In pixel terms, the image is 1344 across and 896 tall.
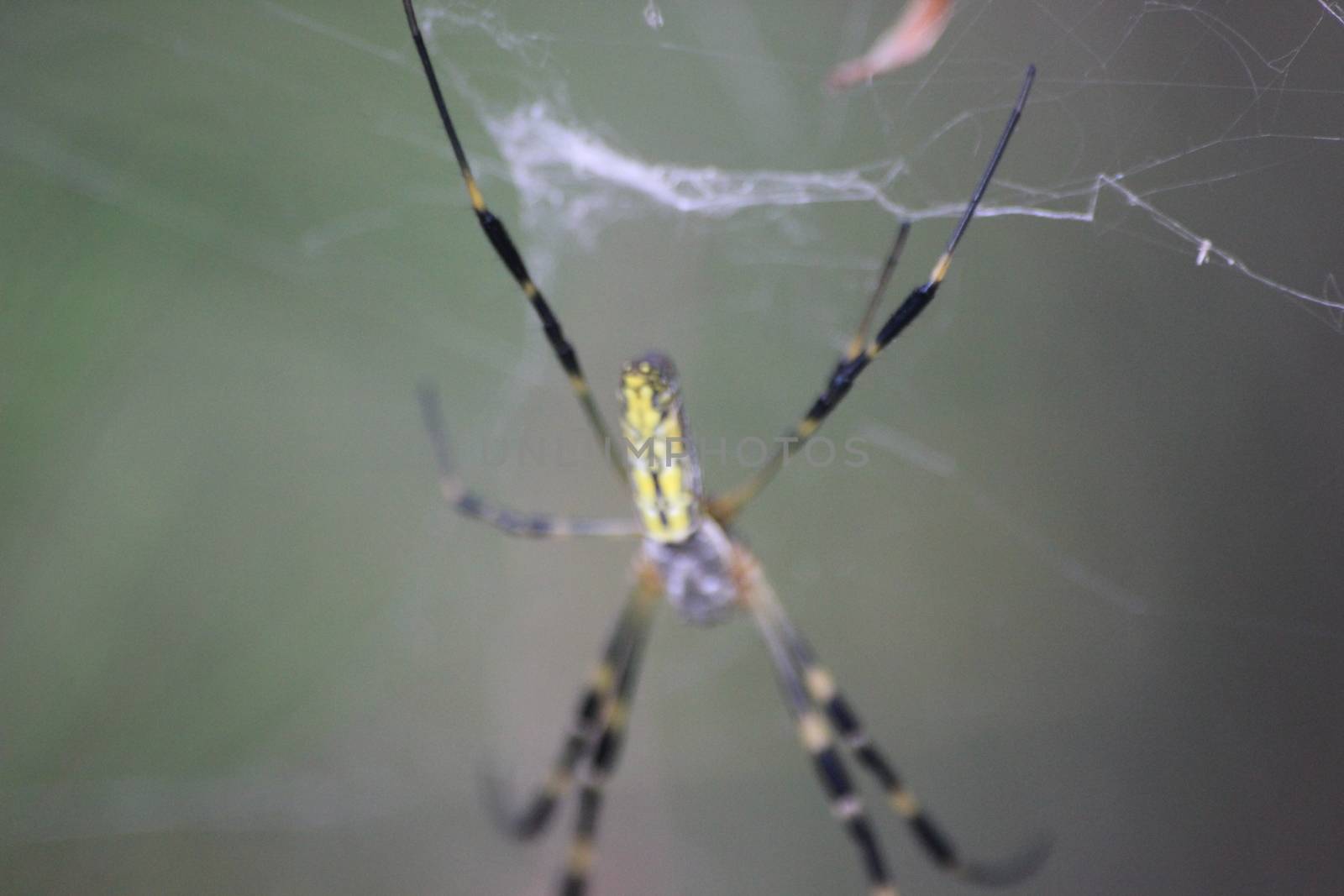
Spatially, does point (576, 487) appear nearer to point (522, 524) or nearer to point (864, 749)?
point (522, 524)

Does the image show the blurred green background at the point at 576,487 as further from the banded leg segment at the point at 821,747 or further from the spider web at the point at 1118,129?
the banded leg segment at the point at 821,747

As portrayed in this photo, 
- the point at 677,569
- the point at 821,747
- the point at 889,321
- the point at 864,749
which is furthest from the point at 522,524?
the point at 889,321

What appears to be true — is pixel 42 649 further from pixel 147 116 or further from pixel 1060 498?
pixel 1060 498

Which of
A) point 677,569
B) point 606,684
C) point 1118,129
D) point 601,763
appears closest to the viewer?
point 1118,129

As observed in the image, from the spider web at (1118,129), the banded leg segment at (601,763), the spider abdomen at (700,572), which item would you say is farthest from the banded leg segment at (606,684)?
the spider web at (1118,129)

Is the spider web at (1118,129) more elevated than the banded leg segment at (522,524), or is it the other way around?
the spider web at (1118,129)

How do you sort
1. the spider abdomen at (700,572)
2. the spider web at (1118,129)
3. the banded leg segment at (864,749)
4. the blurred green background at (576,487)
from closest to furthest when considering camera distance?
1. the spider web at (1118,129)
2. the spider abdomen at (700,572)
3. the banded leg segment at (864,749)
4. the blurred green background at (576,487)
